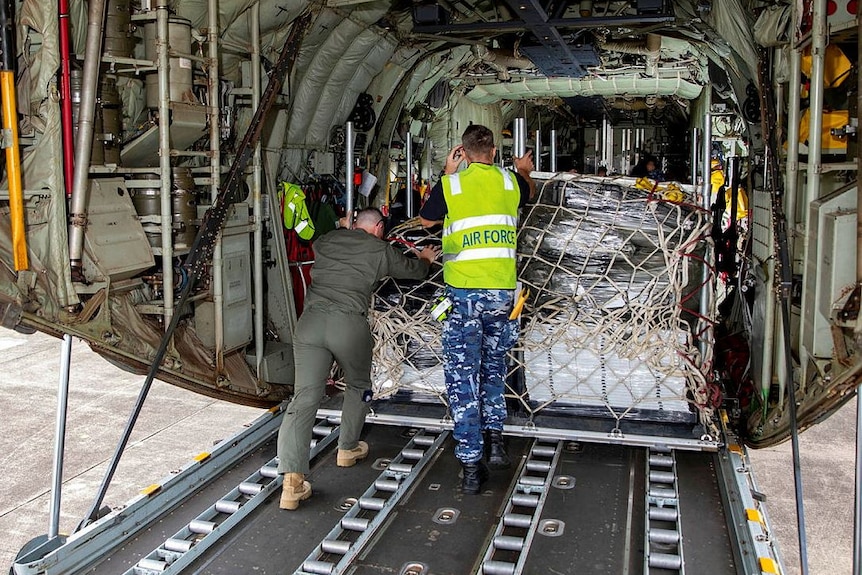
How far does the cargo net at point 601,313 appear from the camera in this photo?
4480 millimetres

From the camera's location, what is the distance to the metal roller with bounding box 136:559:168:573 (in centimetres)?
337

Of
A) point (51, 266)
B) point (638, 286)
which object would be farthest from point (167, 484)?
point (638, 286)

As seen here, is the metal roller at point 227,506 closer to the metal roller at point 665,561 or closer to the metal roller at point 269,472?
the metal roller at point 269,472

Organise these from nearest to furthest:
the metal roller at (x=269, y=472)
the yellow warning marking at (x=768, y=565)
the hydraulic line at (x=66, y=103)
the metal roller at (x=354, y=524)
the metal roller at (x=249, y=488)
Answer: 1. the yellow warning marking at (x=768, y=565)
2. the metal roller at (x=354, y=524)
3. the hydraulic line at (x=66, y=103)
4. the metal roller at (x=249, y=488)
5. the metal roller at (x=269, y=472)

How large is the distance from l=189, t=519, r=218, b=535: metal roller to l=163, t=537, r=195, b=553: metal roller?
130mm

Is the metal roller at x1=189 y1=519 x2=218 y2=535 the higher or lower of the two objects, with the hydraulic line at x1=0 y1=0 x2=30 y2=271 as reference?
lower

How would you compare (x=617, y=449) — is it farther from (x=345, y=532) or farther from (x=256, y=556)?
(x=256, y=556)

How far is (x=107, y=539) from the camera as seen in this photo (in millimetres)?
3621


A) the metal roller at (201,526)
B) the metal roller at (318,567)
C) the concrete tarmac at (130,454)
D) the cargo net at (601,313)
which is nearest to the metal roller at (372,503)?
the metal roller at (318,567)

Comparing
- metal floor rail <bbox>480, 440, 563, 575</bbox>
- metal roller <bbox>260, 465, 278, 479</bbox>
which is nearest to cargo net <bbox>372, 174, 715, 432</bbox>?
metal floor rail <bbox>480, 440, 563, 575</bbox>

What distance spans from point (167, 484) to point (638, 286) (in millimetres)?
2820

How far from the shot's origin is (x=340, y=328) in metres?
4.27

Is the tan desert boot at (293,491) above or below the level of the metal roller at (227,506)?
above

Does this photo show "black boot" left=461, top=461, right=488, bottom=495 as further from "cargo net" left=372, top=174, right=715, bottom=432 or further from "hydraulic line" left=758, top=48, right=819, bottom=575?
"hydraulic line" left=758, top=48, right=819, bottom=575
